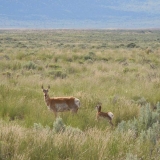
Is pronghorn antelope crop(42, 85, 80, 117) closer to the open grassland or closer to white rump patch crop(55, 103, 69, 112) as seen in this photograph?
white rump patch crop(55, 103, 69, 112)

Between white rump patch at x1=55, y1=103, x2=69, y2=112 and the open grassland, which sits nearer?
the open grassland

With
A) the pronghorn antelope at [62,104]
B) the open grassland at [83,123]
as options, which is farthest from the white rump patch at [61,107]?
the open grassland at [83,123]

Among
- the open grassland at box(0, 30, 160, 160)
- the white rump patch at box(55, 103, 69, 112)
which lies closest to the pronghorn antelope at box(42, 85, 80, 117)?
the white rump patch at box(55, 103, 69, 112)

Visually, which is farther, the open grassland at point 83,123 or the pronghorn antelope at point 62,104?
the pronghorn antelope at point 62,104

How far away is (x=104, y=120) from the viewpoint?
7348 millimetres

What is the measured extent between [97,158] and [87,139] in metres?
0.56

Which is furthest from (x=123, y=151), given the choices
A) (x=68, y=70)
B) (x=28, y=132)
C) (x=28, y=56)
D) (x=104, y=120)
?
(x=28, y=56)

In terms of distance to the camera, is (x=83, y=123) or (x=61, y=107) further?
(x=61, y=107)

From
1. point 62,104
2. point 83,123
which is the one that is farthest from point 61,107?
point 83,123

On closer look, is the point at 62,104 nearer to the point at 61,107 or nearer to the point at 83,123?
the point at 61,107

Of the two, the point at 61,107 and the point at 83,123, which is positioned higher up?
the point at 61,107

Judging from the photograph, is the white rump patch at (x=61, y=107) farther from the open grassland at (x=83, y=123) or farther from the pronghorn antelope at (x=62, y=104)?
the open grassland at (x=83, y=123)

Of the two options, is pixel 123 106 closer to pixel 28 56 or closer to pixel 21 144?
pixel 21 144

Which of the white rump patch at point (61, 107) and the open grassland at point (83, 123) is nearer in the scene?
the open grassland at point (83, 123)
